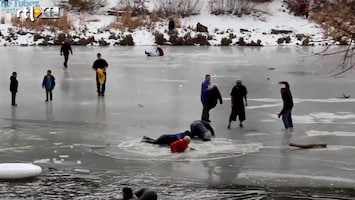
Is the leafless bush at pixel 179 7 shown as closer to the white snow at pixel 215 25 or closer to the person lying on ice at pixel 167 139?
the white snow at pixel 215 25

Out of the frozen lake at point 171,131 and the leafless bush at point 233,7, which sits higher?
the leafless bush at point 233,7

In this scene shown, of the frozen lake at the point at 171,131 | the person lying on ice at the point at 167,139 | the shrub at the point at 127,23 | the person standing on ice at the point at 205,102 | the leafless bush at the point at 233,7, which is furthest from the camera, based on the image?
the leafless bush at the point at 233,7

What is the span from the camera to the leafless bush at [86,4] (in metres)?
59.6

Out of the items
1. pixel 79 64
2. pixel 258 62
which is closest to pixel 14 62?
pixel 79 64

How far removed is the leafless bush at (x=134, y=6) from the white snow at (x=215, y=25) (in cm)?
64

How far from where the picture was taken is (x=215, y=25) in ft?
186

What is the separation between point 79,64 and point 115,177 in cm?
2094

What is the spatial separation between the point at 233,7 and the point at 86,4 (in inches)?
523

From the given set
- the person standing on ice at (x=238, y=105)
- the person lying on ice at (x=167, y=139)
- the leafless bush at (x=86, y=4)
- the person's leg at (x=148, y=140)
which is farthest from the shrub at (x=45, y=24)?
the person lying on ice at (x=167, y=139)

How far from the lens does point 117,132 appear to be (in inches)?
581

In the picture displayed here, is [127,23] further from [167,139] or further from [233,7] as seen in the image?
[167,139]

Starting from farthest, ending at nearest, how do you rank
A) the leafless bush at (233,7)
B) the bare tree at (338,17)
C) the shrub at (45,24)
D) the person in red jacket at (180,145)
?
1. the leafless bush at (233,7)
2. the shrub at (45,24)
3. the person in red jacket at (180,145)
4. the bare tree at (338,17)

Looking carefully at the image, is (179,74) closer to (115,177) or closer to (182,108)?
(182,108)

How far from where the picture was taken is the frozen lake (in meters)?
10.4
